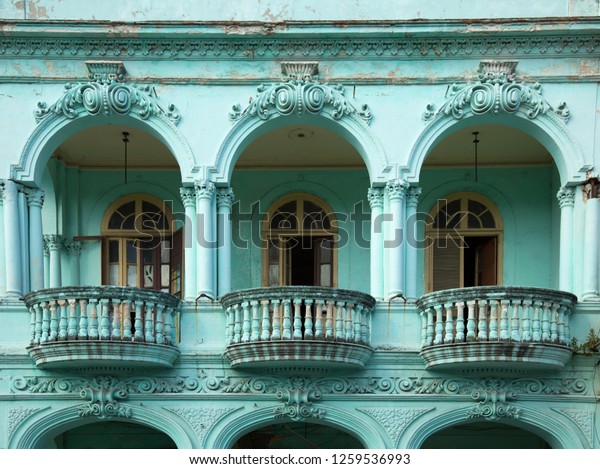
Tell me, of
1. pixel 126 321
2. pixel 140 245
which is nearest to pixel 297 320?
pixel 126 321

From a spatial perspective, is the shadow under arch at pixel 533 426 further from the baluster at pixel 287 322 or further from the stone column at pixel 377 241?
the baluster at pixel 287 322

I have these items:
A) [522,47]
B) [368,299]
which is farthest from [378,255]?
[522,47]

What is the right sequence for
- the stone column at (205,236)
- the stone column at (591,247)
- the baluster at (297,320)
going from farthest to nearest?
the stone column at (205,236), the stone column at (591,247), the baluster at (297,320)

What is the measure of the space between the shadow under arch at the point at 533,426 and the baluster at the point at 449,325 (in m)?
1.15

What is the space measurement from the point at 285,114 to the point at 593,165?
4.57m

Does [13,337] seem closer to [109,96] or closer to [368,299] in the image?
[109,96]

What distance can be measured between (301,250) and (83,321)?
16.2ft

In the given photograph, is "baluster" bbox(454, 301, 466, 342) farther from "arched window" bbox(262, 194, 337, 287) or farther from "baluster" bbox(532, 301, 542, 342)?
"arched window" bbox(262, 194, 337, 287)

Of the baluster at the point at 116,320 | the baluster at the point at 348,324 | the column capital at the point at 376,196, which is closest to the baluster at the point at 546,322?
the baluster at the point at 348,324

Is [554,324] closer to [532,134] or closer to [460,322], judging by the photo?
[460,322]

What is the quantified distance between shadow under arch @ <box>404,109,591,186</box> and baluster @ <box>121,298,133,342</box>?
4.50 m

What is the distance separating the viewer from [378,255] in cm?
1966

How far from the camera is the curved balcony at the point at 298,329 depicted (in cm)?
1839

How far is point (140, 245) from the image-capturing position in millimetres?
22453
